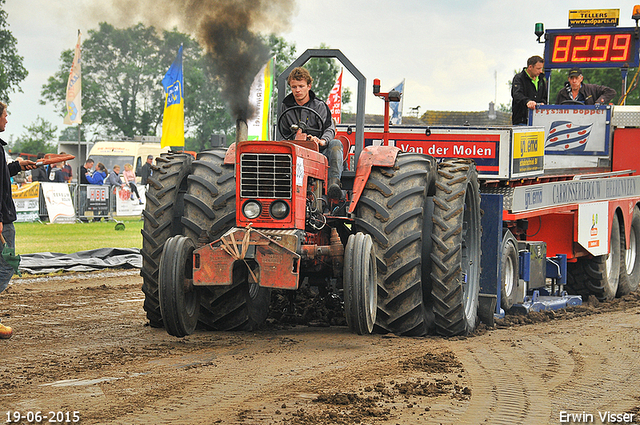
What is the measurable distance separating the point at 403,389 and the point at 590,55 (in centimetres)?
985

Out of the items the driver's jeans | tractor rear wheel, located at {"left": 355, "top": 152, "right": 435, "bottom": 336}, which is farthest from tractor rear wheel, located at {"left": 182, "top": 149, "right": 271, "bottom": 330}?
tractor rear wheel, located at {"left": 355, "top": 152, "right": 435, "bottom": 336}

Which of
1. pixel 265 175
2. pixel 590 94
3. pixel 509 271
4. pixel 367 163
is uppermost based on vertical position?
pixel 590 94

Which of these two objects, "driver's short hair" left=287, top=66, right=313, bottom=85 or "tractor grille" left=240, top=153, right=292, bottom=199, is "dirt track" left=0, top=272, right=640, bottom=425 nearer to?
"tractor grille" left=240, top=153, right=292, bottom=199

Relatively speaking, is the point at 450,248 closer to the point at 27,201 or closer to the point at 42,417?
the point at 42,417

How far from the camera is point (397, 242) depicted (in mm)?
6875

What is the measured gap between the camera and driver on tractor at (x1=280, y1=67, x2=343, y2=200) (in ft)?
23.8

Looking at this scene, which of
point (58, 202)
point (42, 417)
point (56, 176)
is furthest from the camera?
point (56, 176)

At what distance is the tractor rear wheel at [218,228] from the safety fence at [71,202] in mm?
15866

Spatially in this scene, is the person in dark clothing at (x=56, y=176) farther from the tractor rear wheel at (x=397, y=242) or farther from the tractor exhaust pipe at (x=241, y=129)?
the tractor rear wheel at (x=397, y=242)

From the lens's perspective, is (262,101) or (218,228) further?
(262,101)

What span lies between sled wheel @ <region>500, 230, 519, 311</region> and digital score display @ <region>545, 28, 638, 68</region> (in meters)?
5.39

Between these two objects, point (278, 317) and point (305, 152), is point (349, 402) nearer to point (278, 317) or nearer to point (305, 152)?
point (305, 152)

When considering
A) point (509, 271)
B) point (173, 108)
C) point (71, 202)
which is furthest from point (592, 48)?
point (71, 202)

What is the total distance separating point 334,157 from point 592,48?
26.1 feet
